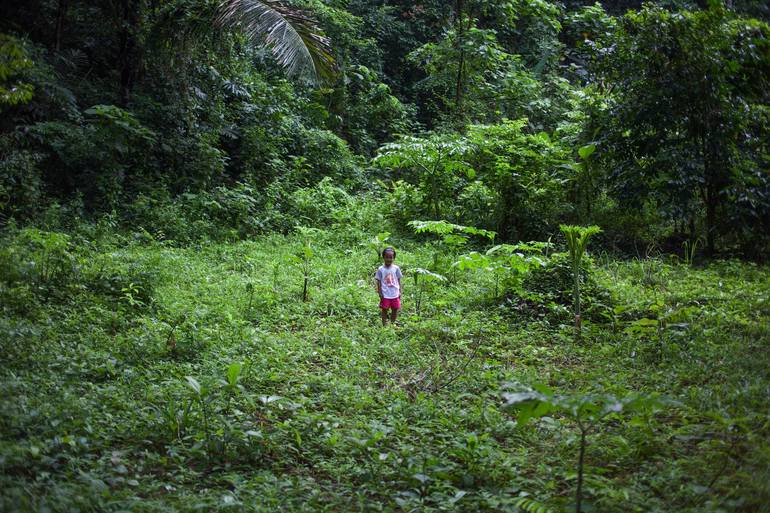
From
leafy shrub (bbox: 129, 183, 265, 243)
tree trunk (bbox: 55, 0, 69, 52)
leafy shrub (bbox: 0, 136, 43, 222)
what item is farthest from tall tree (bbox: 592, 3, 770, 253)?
tree trunk (bbox: 55, 0, 69, 52)

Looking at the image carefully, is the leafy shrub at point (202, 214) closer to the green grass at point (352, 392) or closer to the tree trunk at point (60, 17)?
the green grass at point (352, 392)

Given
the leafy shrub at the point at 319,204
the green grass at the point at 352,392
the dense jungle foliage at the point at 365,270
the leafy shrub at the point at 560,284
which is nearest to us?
the green grass at the point at 352,392

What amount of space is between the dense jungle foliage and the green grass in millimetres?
26

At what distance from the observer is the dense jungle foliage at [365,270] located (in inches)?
136

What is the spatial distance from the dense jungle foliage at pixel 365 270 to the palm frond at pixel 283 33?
6cm

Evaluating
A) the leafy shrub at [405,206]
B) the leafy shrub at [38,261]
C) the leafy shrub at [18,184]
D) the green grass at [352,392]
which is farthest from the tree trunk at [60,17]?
the leafy shrub at [405,206]

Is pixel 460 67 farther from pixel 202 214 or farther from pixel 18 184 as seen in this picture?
pixel 18 184

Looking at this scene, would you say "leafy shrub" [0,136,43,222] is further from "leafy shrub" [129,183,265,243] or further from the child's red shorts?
the child's red shorts

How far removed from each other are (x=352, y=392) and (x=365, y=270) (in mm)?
4256

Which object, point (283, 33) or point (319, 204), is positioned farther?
point (319, 204)

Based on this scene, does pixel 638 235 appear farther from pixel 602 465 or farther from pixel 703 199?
pixel 602 465

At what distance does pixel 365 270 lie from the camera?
8938 millimetres

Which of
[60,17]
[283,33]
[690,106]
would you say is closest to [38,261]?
[283,33]

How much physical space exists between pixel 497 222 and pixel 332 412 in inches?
271
